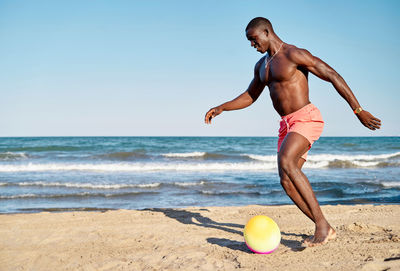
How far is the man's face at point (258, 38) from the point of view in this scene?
441 centimetres

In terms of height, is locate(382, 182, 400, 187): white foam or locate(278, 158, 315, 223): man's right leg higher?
locate(278, 158, 315, 223): man's right leg

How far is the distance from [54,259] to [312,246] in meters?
2.88

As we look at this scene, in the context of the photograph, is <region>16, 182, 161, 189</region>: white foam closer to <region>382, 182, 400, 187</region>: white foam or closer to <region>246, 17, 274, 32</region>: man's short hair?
<region>382, 182, 400, 187</region>: white foam

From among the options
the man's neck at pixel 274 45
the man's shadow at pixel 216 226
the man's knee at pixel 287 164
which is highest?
the man's neck at pixel 274 45

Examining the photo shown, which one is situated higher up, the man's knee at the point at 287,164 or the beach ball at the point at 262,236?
the man's knee at the point at 287,164

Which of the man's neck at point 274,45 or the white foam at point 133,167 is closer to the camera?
the man's neck at point 274,45

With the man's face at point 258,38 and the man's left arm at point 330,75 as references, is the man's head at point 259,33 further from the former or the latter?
the man's left arm at point 330,75

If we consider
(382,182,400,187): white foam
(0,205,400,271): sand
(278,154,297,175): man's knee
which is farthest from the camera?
(382,182,400,187): white foam

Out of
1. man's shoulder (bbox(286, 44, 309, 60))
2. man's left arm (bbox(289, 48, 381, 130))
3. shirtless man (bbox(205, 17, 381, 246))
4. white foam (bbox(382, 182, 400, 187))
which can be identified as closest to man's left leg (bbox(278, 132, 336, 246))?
shirtless man (bbox(205, 17, 381, 246))

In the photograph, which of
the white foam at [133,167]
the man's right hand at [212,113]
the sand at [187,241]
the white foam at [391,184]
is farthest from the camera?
the white foam at [133,167]

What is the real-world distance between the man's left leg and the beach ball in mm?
476

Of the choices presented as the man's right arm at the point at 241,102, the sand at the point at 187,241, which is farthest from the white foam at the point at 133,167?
the man's right arm at the point at 241,102

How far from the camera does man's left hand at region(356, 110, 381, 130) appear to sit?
394 cm

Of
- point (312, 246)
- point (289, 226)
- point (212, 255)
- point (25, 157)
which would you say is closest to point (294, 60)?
point (312, 246)
